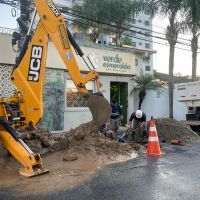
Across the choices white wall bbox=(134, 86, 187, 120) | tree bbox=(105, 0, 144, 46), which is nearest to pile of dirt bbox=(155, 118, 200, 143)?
white wall bbox=(134, 86, 187, 120)

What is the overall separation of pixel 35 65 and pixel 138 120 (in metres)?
5.54

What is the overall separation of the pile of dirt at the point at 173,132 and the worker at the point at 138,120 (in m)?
1.11

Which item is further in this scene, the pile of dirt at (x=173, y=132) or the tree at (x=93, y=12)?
the tree at (x=93, y=12)

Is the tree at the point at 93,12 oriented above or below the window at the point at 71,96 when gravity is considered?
above

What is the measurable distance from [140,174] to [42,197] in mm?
2397

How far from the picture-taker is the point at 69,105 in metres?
17.0

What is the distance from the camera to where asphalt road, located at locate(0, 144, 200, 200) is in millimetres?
5750

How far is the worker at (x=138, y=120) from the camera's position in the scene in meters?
12.6

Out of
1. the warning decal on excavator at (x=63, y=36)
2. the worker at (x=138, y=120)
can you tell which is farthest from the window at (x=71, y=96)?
the warning decal on excavator at (x=63, y=36)

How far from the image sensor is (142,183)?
6.56 metres

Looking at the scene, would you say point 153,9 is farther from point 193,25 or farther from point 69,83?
point 69,83

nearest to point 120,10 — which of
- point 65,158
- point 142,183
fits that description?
point 65,158

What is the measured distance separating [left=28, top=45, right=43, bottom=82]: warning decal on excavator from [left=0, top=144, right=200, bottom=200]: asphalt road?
9.37 feet

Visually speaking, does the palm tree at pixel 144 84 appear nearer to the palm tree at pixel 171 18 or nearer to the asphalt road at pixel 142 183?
the palm tree at pixel 171 18
